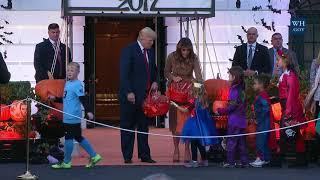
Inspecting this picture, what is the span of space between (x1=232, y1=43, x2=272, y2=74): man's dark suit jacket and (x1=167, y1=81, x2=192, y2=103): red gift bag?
189 cm

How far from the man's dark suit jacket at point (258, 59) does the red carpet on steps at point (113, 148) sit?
1.82 metres

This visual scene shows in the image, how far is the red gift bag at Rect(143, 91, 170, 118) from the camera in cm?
1077

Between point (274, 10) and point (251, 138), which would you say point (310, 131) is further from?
point (274, 10)

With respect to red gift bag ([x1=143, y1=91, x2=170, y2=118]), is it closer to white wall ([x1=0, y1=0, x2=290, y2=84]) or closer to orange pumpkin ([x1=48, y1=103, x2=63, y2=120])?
orange pumpkin ([x1=48, y1=103, x2=63, y2=120])

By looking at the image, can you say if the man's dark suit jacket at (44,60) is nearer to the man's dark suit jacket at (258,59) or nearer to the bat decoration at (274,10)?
the man's dark suit jacket at (258,59)

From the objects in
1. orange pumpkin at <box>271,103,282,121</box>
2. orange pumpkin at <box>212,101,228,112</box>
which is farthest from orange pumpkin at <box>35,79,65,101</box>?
orange pumpkin at <box>271,103,282,121</box>

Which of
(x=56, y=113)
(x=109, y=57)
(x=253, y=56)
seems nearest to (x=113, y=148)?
(x=56, y=113)

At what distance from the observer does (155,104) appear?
10789 mm

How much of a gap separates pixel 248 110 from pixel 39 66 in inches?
142

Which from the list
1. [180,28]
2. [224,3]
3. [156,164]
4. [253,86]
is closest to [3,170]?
[156,164]

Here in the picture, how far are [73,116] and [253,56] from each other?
364 cm

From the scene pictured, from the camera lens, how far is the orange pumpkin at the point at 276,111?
11.3m

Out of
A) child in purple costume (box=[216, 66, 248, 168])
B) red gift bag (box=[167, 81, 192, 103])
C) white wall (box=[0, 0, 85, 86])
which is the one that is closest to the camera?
child in purple costume (box=[216, 66, 248, 168])

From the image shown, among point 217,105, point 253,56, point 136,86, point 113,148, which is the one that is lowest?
point 113,148
